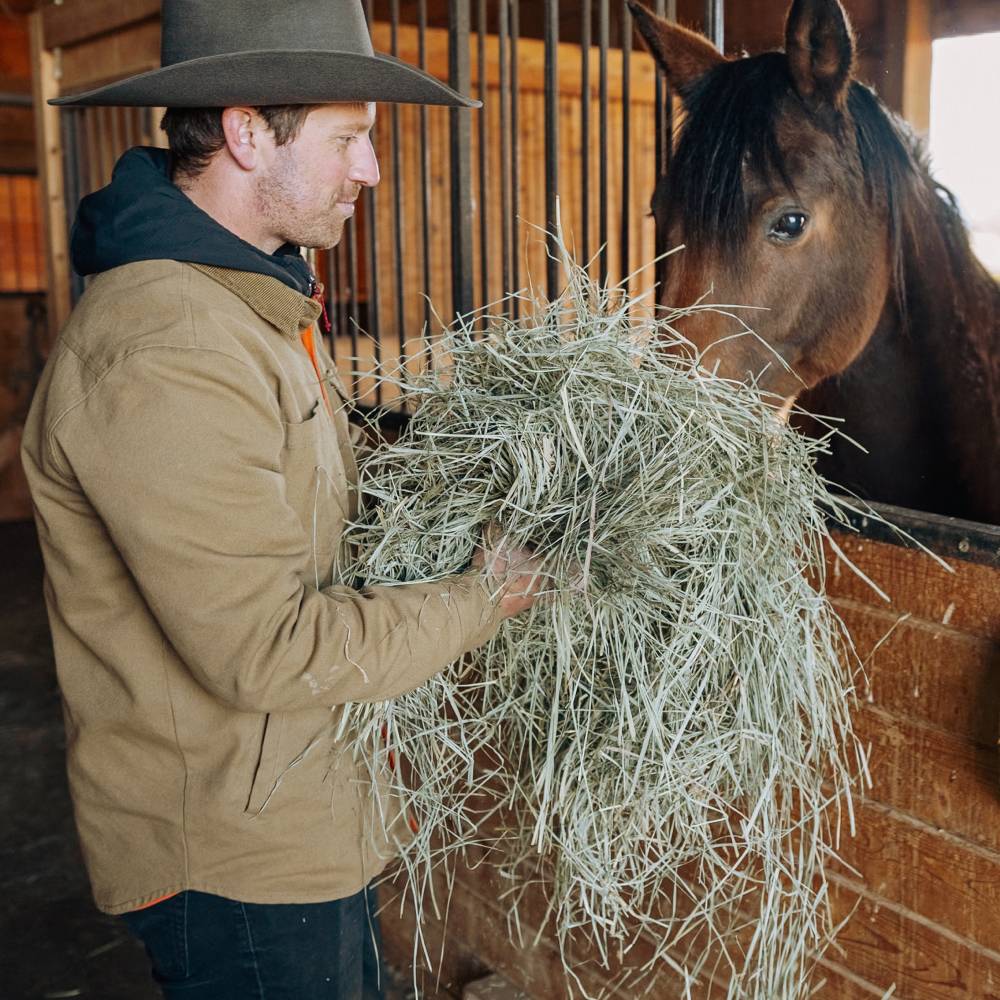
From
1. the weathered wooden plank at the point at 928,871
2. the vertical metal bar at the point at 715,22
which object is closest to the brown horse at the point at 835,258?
the vertical metal bar at the point at 715,22

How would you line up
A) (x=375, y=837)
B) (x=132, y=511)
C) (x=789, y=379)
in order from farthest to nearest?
(x=789, y=379) → (x=375, y=837) → (x=132, y=511)

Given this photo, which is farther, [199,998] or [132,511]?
[199,998]

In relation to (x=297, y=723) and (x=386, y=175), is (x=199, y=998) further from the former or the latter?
(x=386, y=175)

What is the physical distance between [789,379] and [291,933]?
A: 977 mm

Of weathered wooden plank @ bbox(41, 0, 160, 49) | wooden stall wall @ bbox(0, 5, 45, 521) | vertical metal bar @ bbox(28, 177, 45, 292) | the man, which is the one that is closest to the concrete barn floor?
the man

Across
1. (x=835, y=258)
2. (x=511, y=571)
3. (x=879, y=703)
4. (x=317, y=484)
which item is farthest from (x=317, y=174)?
(x=879, y=703)

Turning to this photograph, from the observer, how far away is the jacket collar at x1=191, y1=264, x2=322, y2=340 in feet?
3.89

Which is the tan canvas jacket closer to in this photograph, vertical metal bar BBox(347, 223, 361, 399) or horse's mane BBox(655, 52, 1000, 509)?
vertical metal bar BBox(347, 223, 361, 399)

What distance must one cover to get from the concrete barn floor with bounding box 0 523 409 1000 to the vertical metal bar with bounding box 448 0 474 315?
58.8 inches

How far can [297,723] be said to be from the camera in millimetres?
1256

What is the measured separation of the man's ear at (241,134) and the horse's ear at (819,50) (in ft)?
Result: 2.28

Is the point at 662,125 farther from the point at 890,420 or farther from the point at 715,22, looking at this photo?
the point at 890,420

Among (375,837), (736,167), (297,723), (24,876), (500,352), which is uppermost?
(736,167)

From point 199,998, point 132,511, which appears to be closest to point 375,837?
point 199,998
